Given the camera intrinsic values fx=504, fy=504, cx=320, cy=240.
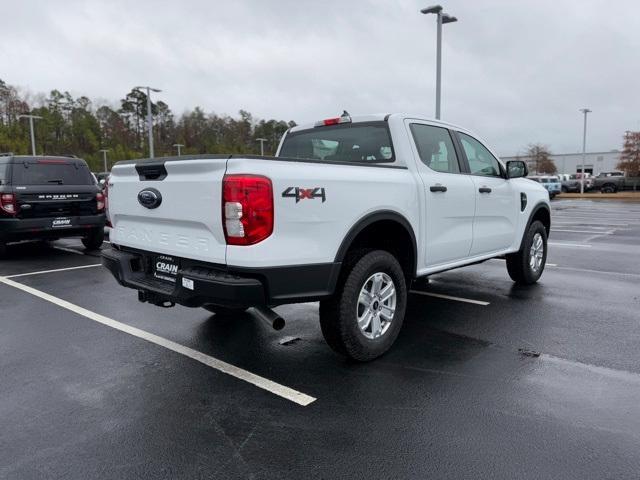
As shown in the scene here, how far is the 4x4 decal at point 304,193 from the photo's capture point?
310 cm

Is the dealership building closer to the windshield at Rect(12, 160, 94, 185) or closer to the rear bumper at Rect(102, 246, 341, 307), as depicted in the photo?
the windshield at Rect(12, 160, 94, 185)

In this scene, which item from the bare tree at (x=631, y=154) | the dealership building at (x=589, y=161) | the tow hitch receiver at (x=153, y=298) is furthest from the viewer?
the dealership building at (x=589, y=161)

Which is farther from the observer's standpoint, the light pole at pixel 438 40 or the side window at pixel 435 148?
the light pole at pixel 438 40

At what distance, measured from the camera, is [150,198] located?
363cm

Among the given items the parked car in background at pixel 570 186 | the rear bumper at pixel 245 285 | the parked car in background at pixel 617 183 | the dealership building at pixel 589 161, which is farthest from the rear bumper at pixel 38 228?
the dealership building at pixel 589 161

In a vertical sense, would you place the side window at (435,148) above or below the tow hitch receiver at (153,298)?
above

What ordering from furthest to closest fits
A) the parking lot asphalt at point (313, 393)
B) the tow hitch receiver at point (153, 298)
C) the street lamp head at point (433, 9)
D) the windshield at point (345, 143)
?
1. the street lamp head at point (433, 9)
2. the windshield at point (345, 143)
3. the tow hitch receiver at point (153, 298)
4. the parking lot asphalt at point (313, 393)

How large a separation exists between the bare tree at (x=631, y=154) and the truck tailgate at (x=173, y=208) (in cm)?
5312

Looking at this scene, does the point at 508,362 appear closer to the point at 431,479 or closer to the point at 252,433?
the point at 431,479

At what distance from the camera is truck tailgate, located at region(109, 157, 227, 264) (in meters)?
3.17

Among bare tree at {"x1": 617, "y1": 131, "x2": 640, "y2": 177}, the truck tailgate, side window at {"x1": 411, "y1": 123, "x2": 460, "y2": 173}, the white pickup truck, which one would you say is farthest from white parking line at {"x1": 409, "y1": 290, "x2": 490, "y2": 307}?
bare tree at {"x1": 617, "y1": 131, "x2": 640, "y2": 177}

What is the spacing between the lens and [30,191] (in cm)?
823

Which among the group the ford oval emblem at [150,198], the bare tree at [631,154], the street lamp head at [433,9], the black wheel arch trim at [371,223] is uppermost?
the street lamp head at [433,9]

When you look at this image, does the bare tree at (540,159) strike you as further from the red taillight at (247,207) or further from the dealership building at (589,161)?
the red taillight at (247,207)
